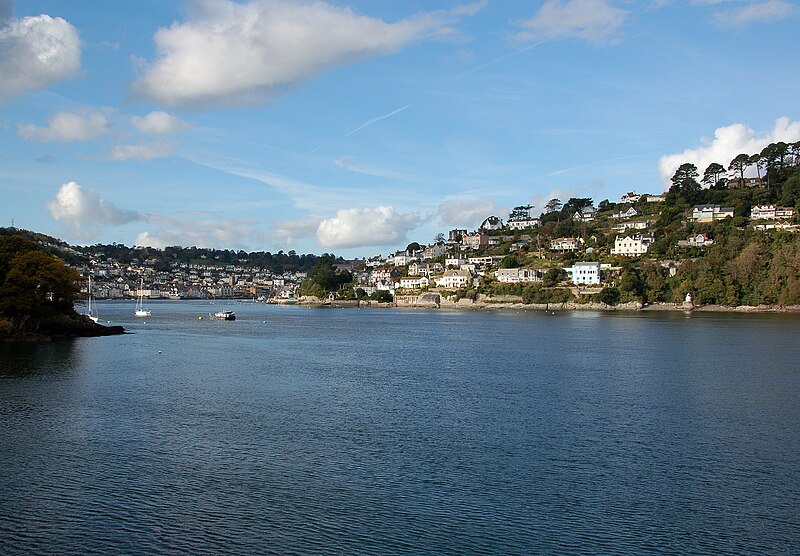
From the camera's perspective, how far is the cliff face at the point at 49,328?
3893 cm

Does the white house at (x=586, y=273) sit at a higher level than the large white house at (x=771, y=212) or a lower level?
lower

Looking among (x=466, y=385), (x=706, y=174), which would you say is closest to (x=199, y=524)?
(x=466, y=385)

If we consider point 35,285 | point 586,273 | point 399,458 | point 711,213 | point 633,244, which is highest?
point 711,213

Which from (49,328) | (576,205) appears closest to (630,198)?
(576,205)

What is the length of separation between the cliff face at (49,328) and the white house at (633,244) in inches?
2827

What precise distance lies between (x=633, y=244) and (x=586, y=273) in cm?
1132

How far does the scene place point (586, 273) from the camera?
92562 mm

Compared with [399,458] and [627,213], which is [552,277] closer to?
[627,213]

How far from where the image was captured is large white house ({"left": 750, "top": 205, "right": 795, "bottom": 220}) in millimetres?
90625

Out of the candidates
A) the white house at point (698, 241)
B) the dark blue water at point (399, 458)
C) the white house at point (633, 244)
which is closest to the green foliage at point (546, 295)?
the white house at point (633, 244)

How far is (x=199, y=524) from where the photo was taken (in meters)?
11.3

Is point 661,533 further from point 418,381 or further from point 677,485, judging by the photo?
point 418,381

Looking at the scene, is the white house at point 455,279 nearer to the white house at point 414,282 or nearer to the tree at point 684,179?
the white house at point 414,282

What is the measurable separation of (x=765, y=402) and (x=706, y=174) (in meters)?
103
